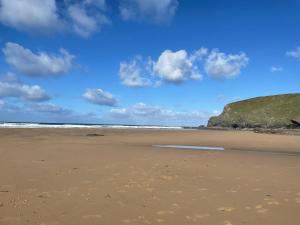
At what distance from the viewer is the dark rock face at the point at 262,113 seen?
283ft

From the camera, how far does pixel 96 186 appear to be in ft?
27.2

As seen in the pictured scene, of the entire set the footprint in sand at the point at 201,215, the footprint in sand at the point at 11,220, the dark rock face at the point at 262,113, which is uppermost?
the dark rock face at the point at 262,113

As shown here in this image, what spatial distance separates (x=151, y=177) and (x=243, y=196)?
304 centimetres

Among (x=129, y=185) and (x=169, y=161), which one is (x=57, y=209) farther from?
(x=169, y=161)

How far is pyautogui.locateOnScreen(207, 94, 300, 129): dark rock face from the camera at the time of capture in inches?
3401

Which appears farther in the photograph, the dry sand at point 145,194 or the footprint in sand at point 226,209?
the footprint in sand at point 226,209

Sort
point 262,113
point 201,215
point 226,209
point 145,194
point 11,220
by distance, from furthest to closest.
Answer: point 262,113
point 145,194
point 226,209
point 201,215
point 11,220

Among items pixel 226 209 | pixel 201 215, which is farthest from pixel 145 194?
pixel 226 209


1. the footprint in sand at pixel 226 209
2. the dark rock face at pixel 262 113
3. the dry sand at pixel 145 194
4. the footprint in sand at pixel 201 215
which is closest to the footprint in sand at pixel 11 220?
the dry sand at pixel 145 194

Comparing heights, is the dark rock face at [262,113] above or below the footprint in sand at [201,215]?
above

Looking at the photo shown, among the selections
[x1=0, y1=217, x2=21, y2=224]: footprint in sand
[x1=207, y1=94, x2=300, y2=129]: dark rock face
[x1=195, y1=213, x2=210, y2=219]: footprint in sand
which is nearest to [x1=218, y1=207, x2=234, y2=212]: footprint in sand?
[x1=195, y1=213, x2=210, y2=219]: footprint in sand

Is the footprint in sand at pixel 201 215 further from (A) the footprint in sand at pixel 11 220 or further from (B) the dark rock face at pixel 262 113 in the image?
(B) the dark rock face at pixel 262 113

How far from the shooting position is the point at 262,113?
9481 cm

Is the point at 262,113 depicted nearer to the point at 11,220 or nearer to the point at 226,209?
the point at 226,209
